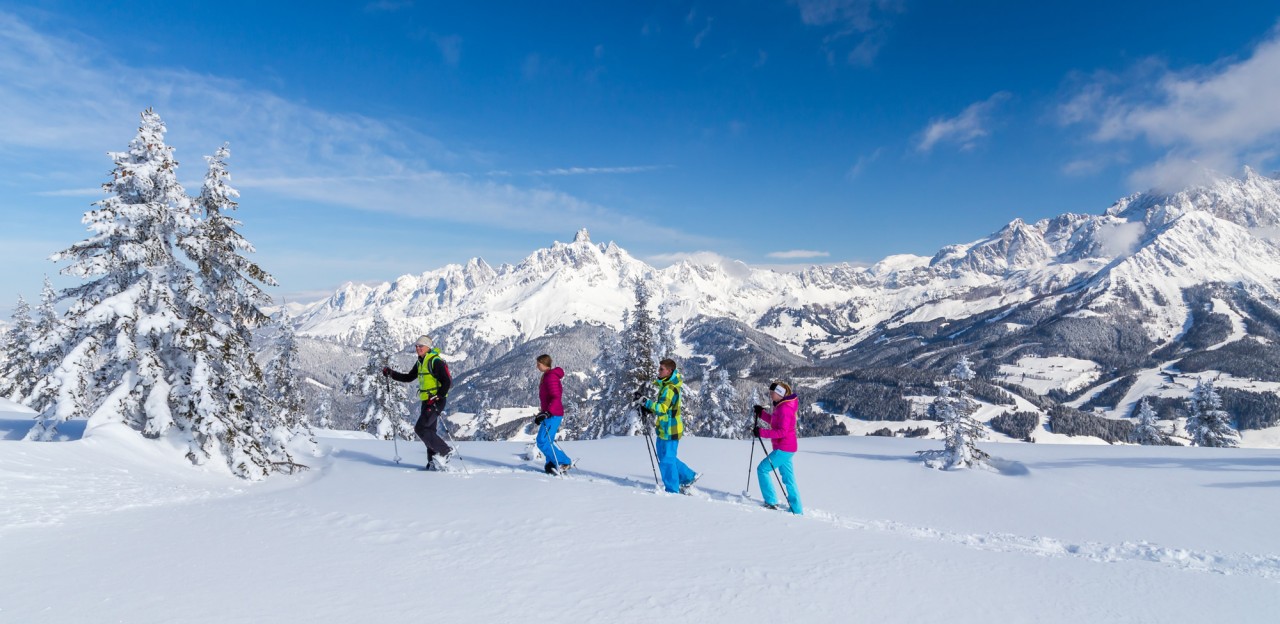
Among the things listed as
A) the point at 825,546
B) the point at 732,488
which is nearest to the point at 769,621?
the point at 825,546

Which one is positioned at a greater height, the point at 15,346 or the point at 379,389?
the point at 15,346

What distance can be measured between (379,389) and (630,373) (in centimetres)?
1673

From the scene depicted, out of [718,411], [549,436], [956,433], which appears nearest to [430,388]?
[549,436]

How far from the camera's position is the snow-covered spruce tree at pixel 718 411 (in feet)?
150

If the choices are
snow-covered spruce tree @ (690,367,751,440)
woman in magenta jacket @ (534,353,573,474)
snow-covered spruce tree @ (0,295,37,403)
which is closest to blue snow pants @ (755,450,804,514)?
woman in magenta jacket @ (534,353,573,474)

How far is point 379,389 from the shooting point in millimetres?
37531

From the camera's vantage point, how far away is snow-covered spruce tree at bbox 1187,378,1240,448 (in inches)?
1604

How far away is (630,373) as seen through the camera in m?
34.4

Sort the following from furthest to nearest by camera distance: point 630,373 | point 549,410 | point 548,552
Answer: point 630,373 < point 549,410 < point 548,552

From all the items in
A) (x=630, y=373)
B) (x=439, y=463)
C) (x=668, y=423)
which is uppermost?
(x=630, y=373)

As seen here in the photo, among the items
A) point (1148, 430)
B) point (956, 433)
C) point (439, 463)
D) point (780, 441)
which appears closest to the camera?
point (780, 441)

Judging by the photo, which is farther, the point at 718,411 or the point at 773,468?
the point at 718,411

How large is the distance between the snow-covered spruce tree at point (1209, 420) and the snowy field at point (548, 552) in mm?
41336

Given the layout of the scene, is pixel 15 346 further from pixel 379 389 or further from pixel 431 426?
pixel 431 426
